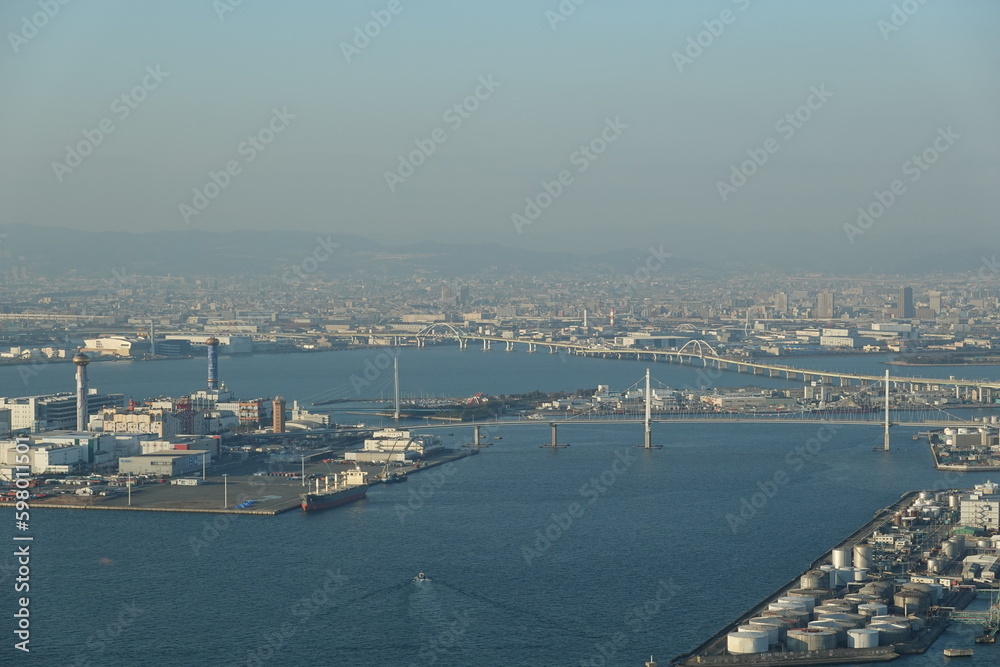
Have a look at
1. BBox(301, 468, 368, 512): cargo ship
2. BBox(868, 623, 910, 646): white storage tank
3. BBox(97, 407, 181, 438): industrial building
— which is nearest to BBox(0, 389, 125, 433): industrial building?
BBox(97, 407, 181, 438): industrial building

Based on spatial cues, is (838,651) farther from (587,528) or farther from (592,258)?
(592,258)

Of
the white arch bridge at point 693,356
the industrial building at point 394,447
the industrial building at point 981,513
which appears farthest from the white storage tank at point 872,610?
the white arch bridge at point 693,356

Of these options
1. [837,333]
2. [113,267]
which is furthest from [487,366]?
[113,267]

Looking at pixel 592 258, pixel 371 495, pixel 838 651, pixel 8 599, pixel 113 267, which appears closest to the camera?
pixel 838 651

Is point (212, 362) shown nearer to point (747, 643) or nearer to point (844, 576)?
point (844, 576)

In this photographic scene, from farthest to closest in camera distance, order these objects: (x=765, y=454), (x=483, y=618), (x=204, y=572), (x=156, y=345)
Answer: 1. (x=156, y=345)
2. (x=765, y=454)
3. (x=204, y=572)
4. (x=483, y=618)

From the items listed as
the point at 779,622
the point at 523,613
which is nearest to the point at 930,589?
the point at 779,622

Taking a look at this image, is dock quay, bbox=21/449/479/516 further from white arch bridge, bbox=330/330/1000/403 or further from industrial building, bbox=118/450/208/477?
white arch bridge, bbox=330/330/1000/403
